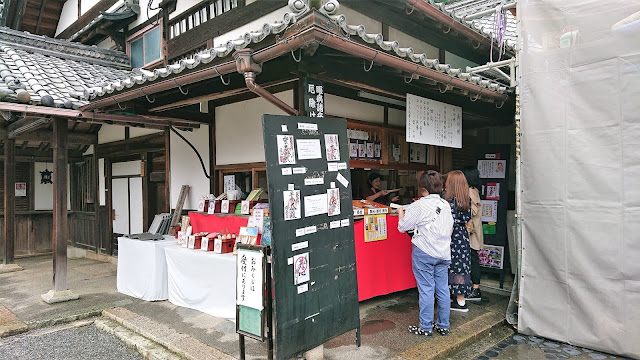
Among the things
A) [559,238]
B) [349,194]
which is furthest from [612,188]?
[349,194]

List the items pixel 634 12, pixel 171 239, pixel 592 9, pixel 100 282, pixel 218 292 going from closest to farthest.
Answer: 1. pixel 634 12
2. pixel 592 9
3. pixel 218 292
4. pixel 171 239
5. pixel 100 282

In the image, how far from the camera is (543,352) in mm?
4746

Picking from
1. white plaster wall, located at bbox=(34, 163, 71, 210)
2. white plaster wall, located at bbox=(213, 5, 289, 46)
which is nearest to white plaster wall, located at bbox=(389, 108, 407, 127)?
white plaster wall, located at bbox=(213, 5, 289, 46)

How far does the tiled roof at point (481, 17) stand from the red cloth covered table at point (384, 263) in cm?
377

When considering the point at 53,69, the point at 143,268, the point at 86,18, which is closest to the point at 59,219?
the point at 143,268

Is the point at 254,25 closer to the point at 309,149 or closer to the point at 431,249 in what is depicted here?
the point at 309,149

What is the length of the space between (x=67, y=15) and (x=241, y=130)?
1040cm

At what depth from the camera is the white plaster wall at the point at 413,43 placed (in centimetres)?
700

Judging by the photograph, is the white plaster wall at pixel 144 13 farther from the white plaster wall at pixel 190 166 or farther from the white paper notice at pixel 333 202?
the white paper notice at pixel 333 202

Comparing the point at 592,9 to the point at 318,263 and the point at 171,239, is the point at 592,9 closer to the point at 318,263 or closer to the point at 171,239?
the point at 318,263

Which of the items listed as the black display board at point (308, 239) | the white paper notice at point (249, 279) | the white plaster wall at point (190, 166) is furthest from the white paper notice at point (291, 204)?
the white plaster wall at point (190, 166)

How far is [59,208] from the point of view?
684 centimetres

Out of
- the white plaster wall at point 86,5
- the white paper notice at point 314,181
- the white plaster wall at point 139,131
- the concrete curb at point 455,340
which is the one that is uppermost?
the white plaster wall at point 86,5

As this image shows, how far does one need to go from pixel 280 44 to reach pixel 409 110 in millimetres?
2748
